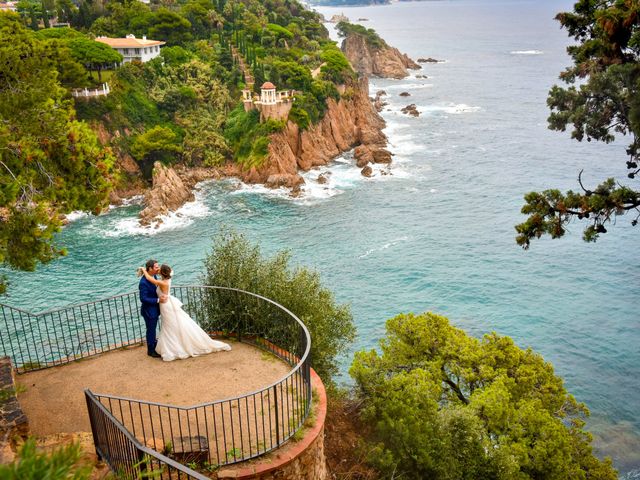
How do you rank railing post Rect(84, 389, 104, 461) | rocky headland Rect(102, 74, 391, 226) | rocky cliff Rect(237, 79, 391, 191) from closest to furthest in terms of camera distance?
railing post Rect(84, 389, 104, 461) < rocky headland Rect(102, 74, 391, 226) < rocky cliff Rect(237, 79, 391, 191)

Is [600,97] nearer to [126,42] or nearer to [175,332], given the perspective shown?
[175,332]

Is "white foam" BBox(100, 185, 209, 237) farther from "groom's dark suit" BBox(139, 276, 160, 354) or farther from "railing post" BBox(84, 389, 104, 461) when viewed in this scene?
"railing post" BBox(84, 389, 104, 461)

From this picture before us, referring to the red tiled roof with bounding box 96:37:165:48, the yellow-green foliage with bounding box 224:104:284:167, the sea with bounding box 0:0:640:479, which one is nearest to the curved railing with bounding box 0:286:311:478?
the sea with bounding box 0:0:640:479

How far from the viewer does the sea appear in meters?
31.8

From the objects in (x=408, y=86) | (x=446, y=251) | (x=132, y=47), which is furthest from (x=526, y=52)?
(x=446, y=251)

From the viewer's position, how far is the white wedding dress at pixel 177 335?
12336 mm

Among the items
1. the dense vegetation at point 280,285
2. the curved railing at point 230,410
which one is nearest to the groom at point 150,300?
the curved railing at point 230,410

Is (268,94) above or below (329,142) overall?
above

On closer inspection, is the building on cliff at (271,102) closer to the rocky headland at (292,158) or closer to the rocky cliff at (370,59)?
the rocky headland at (292,158)

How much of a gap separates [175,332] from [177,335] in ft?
0.26

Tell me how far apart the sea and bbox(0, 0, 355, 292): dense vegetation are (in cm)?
636

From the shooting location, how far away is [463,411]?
1509 centimetres

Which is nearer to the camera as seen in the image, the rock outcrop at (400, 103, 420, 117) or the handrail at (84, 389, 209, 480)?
the handrail at (84, 389, 209, 480)

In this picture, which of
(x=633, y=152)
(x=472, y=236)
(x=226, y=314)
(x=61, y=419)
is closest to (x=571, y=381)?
(x=633, y=152)
